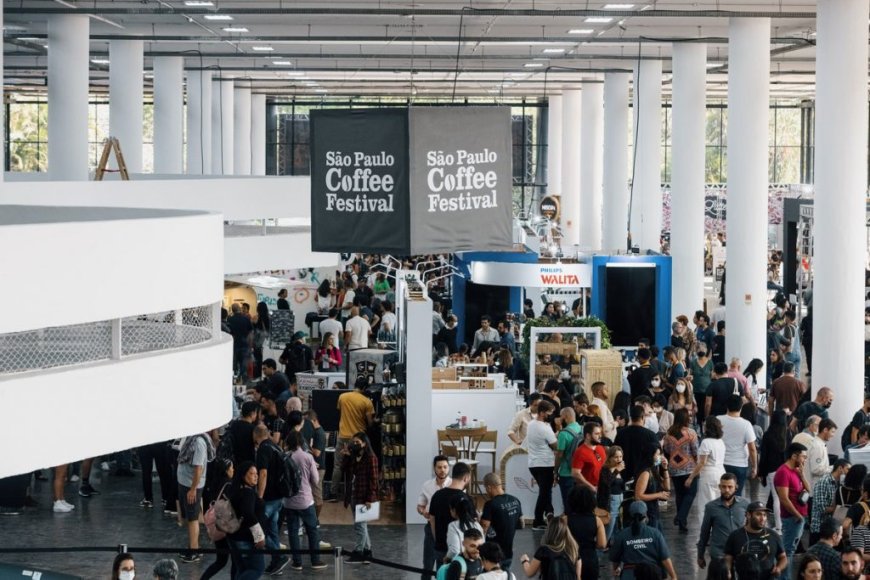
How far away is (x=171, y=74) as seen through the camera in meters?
A: 33.3

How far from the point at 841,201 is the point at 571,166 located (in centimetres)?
2576

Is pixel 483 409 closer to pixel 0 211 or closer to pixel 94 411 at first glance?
pixel 0 211

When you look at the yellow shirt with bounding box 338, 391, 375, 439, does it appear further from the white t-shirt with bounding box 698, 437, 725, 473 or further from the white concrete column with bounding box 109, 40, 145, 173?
the white concrete column with bounding box 109, 40, 145, 173

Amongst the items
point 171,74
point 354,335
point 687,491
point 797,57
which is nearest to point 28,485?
point 687,491

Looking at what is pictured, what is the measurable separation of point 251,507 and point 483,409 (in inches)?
194

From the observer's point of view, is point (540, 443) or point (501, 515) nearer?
point (501, 515)

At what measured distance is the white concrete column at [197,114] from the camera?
121 ft

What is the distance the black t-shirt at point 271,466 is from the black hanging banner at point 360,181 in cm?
175

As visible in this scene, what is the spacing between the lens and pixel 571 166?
1684 inches

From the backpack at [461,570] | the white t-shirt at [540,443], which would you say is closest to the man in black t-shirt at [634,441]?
the white t-shirt at [540,443]

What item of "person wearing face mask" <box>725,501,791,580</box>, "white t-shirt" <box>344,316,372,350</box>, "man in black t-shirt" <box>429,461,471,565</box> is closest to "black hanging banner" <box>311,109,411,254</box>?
"man in black t-shirt" <box>429,461,471,565</box>

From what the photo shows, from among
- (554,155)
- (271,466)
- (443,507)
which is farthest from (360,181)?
(554,155)

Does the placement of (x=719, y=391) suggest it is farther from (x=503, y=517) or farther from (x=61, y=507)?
(x=61, y=507)

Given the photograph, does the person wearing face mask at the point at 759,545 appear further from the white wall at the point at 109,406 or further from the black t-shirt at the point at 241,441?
the black t-shirt at the point at 241,441
